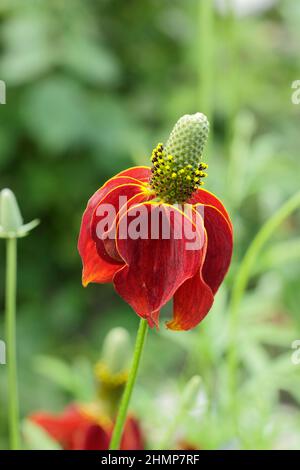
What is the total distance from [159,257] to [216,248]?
35mm

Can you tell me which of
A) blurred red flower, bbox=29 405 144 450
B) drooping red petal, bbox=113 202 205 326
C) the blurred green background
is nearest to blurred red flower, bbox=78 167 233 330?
drooping red petal, bbox=113 202 205 326

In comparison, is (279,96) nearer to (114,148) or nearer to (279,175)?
(114,148)

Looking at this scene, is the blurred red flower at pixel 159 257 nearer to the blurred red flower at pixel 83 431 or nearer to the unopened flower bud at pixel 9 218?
the unopened flower bud at pixel 9 218

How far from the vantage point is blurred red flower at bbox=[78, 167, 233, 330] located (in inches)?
14.7

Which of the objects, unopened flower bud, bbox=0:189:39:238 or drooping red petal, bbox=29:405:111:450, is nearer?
unopened flower bud, bbox=0:189:39:238

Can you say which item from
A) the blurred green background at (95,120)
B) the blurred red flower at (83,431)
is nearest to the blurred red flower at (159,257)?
the blurred red flower at (83,431)

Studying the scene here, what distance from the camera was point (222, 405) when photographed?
64 cm

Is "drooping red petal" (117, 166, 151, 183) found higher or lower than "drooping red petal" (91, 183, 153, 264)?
higher

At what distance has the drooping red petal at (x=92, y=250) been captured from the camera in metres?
0.39

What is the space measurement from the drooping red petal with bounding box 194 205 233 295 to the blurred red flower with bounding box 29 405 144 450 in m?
0.20

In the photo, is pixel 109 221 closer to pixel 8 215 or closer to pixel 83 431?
pixel 8 215

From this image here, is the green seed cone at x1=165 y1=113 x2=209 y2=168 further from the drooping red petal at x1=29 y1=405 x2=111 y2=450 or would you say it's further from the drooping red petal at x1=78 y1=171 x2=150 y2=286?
the drooping red petal at x1=29 y1=405 x2=111 y2=450
